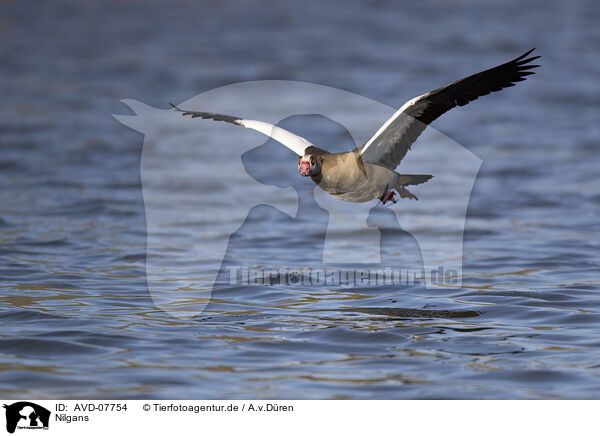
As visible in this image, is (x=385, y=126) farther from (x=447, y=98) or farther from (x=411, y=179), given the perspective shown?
(x=411, y=179)

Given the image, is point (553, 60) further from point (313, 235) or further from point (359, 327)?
point (359, 327)

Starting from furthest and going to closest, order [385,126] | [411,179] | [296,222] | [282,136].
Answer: [296,222]
[282,136]
[411,179]
[385,126]

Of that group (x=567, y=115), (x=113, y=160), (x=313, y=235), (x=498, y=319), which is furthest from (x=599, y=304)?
(x=567, y=115)

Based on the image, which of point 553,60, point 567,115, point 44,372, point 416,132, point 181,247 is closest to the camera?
point 44,372

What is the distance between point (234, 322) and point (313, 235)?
16.1ft

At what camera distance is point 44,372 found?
718 centimetres
